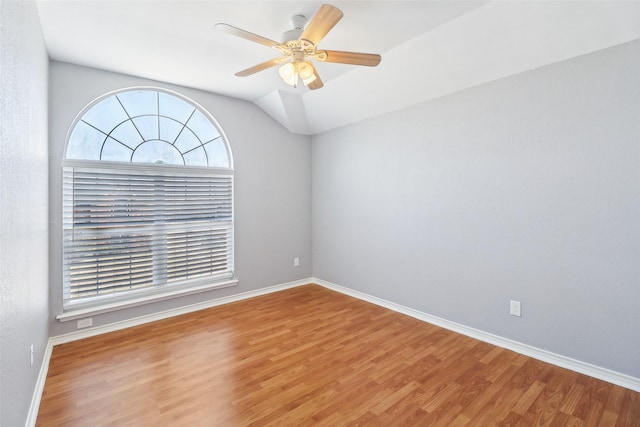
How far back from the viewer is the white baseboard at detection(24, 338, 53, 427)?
1.66m

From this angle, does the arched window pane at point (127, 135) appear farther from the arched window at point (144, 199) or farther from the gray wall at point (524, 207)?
the gray wall at point (524, 207)

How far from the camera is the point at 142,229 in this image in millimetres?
3135

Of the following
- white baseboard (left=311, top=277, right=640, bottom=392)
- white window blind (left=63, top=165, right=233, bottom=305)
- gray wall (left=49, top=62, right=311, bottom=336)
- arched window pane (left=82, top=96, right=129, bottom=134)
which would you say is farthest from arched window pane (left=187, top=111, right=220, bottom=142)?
white baseboard (left=311, top=277, right=640, bottom=392)

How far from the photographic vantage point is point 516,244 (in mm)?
2498

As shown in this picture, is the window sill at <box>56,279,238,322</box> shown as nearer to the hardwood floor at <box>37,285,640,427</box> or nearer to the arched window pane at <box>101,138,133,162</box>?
the hardwood floor at <box>37,285,640,427</box>

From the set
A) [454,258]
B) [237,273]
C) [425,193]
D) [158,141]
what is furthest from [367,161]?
[158,141]

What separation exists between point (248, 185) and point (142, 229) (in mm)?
1324

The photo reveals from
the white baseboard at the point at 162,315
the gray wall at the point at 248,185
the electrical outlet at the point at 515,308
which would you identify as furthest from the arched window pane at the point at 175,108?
the electrical outlet at the point at 515,308

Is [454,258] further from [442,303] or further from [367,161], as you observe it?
[367,161]

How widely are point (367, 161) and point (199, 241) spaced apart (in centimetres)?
228

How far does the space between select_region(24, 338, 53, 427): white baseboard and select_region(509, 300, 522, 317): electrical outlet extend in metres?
3.34

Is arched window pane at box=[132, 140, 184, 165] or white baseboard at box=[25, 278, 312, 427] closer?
white baseboard at box=[25, 278, 312, 427]

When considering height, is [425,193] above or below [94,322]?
above

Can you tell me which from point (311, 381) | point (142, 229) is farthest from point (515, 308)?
point (142, 229)
